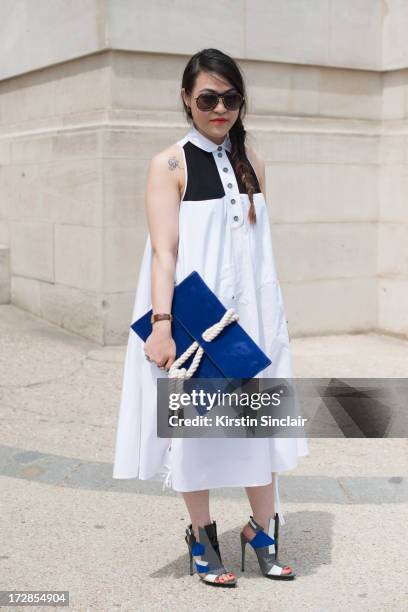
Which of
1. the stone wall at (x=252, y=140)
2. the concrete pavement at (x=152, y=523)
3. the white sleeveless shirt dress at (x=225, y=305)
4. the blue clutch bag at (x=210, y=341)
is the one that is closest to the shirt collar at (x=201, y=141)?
the white sleeveless shirt dress at (x=225, y=305)

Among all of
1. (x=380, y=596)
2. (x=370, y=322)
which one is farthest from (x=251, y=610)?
(x=370, y=322)

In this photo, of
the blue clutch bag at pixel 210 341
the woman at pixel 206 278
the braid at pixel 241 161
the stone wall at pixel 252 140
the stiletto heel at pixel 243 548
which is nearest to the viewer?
the blue clutch bag at pixel 210 341

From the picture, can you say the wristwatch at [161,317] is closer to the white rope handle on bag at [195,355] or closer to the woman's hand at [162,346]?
the woman's hand at [162,346]

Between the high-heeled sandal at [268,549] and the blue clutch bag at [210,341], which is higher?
the blue clutch bag at [210,341]

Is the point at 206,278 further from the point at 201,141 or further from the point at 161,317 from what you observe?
the point at 201,141

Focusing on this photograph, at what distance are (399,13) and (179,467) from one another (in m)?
6.00

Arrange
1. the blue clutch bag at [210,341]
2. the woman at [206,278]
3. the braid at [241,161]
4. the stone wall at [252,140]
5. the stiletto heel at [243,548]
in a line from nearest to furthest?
1. the blue clutch bag at [210,341]
2. the woman at [206,278]
3. the braid at [241,161]
4. the stiletto heel at [243,548]
5. the stone wall at [252,140]

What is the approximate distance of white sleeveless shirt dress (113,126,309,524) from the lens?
3.25 m

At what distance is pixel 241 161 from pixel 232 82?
30 cm

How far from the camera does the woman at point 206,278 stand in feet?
10.6

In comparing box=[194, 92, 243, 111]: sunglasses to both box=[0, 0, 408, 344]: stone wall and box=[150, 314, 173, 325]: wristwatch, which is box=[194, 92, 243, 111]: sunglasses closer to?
box=[150, 314, 173, 325]: wristwatch

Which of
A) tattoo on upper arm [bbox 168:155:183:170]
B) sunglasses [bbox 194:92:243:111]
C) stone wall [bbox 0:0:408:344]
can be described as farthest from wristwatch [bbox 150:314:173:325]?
stone wall [bbox 0:0:408:344]

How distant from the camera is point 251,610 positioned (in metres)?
3.17

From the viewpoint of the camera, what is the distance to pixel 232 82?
10.7ft
